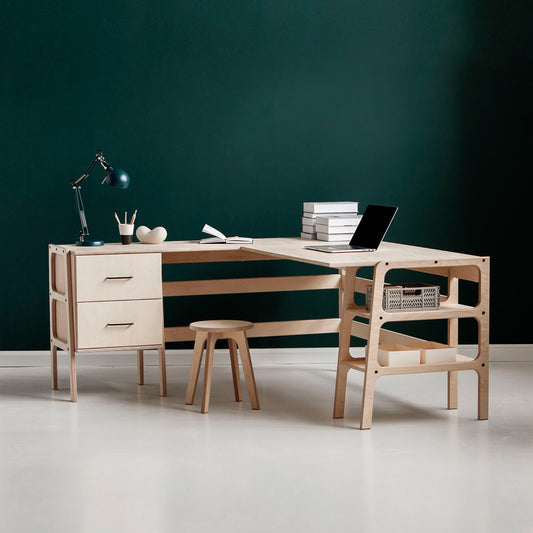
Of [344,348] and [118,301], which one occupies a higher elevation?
[118,301]

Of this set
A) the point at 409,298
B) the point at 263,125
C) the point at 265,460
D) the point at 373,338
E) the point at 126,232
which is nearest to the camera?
the point at 265,460

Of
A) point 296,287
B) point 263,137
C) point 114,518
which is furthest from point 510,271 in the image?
point 114,518

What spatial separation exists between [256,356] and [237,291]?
0.47m

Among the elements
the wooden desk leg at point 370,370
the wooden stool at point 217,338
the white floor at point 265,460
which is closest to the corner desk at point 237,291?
the wooden desk leg at point 370,370

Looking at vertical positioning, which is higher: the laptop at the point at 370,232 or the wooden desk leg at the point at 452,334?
the laptop at the point at 370,232

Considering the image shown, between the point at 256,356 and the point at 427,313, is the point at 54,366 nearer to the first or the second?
the point at 256,356

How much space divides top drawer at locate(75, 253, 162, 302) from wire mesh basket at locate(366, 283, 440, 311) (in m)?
1.01

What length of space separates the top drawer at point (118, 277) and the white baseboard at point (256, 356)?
2.86ft

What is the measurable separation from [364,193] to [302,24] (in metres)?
0.97

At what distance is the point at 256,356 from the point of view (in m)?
4.76

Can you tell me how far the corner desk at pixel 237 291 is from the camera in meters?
3.41

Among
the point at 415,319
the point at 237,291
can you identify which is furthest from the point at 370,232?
the point at 237,291

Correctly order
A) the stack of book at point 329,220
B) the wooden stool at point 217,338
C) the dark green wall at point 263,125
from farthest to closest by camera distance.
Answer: the dark green wall at point 263,125 < the stack of book at point 329,220 < the wooden stool at point 217,338

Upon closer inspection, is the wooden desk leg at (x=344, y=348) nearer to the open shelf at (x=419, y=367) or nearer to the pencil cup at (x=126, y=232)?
the open shelf at (x=419, y=367)
